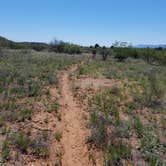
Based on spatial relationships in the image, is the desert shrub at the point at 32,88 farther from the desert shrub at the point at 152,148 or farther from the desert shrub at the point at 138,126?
the desert shrub at the point at 152,148

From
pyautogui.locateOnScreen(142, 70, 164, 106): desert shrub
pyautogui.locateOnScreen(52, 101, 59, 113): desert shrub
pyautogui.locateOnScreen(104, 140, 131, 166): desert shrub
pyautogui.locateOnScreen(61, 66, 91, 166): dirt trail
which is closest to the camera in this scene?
pyautogui.locateOnScreen(104, 140, 131, 166): desert shrub

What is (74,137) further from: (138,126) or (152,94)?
(152,94)

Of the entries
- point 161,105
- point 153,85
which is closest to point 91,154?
point 161,105

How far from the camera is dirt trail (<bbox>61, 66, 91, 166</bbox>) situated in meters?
7.88

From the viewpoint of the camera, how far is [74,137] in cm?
934

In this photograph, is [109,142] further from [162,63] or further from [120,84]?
[162,63]

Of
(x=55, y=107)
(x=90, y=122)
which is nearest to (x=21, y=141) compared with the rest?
(x=90, y=122)

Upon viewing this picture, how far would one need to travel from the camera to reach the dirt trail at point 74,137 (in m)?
7.88

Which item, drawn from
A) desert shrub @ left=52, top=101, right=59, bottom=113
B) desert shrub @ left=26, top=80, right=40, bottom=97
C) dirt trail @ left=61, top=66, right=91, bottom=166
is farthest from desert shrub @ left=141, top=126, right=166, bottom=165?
desert shrub @ left=26, top=80, right=40, bottom=97

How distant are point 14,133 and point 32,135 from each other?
503mm

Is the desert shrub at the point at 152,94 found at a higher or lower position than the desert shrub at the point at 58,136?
lower

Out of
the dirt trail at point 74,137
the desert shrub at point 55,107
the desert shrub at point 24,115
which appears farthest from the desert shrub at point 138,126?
the desert shrub at point 24,115

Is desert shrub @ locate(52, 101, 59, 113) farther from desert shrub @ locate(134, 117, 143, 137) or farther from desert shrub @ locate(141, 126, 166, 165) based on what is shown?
desert shrub @ locate(141, 126, 166, 165)

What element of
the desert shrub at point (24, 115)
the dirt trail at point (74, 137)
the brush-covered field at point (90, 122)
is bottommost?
the dirt trail at point (74, 137)
